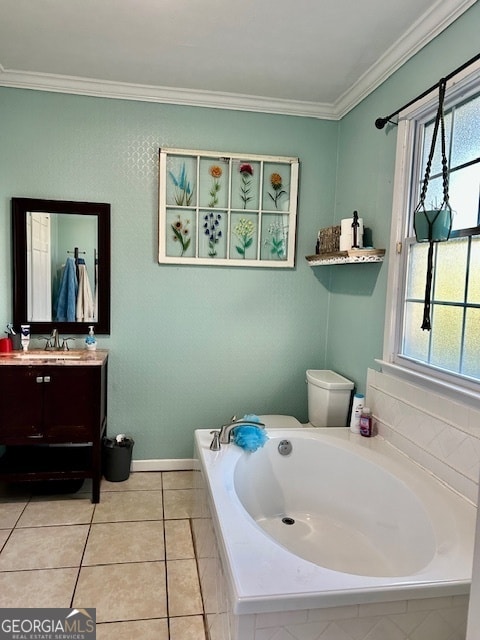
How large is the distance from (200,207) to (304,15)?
1307 mm

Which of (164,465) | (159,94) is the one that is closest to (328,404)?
(164,465)

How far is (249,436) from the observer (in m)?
2.30

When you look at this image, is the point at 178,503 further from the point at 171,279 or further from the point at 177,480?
the point at 171,279

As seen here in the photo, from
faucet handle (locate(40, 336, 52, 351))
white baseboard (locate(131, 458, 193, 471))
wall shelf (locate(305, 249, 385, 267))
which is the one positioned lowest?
white baseboard (locate(131, 458, 193, 471))

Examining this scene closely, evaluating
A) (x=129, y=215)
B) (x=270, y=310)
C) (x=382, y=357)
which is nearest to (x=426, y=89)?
(x=382, y=357)

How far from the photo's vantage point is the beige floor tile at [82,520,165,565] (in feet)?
7.12

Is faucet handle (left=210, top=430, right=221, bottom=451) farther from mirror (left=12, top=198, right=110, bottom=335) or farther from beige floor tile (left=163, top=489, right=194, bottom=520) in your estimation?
mirror (left=12, top=198, right=110, bottom=335)

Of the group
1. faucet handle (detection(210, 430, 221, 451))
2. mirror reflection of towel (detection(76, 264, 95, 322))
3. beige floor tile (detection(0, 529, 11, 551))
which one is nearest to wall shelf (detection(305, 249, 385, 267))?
faucet handle (detection(210, 430, 221, 451))

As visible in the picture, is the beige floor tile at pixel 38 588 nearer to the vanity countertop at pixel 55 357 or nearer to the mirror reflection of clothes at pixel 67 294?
the vanity countertop at pixel 55 357

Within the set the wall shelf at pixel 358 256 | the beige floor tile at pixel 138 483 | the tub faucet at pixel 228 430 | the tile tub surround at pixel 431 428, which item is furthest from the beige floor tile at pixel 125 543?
the wall shelf at pixel 358 256

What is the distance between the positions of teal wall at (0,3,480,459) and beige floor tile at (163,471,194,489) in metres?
0.13

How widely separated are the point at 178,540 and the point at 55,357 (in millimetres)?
1318

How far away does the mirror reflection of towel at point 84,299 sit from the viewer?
2.90 m

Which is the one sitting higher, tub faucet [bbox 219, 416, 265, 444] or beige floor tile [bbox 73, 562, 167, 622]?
tub faucet [bbox 219, 416, 265, 444]
